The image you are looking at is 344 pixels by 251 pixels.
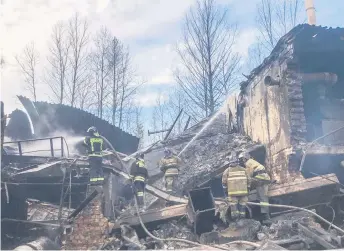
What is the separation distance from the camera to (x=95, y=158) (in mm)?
9906

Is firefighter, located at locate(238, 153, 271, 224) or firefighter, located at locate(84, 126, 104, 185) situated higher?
firefighter, located at locate(84, 126, 104, 185)

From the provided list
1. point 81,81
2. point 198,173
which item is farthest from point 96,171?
point 81,81

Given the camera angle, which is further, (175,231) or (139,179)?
(139,179)

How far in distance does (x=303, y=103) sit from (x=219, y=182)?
3.86 meters

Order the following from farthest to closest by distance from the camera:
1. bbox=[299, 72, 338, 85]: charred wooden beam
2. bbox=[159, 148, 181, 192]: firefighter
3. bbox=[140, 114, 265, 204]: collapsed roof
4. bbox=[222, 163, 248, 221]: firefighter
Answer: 1. bbox=[140, 114, 265, 204]: collapsed roof
2. bbox=[159, 148, 181, 192]: firefighter
3. bbox=[299, 72, 338, 85]: charred wooden beam
4. bbox=[222, 163, 248, 221]: firefighter

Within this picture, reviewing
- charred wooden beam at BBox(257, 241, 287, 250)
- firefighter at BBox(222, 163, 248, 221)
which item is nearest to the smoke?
firefighter at BBox(222, 163, 248, 221)

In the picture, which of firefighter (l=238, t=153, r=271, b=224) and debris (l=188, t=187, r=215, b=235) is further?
firefighter (l=238, t=153, r=271, b=224)

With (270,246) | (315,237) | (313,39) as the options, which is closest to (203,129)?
(313,39)

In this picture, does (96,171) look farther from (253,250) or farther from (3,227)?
(253,250)

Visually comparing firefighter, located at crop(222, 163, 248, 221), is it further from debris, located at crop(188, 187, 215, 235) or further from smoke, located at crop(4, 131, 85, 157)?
smoke, located at crop(4, 131, 85, 157)

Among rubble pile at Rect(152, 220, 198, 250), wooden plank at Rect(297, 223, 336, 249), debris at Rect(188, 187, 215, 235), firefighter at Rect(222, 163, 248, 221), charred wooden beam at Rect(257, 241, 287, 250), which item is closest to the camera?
charred wooden beam at Rect(257, 241, 287, 250)

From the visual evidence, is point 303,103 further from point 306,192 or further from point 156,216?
point 156,216

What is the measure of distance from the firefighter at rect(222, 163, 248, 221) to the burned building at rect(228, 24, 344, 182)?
2729mm

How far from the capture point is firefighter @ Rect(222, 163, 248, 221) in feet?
27.2
